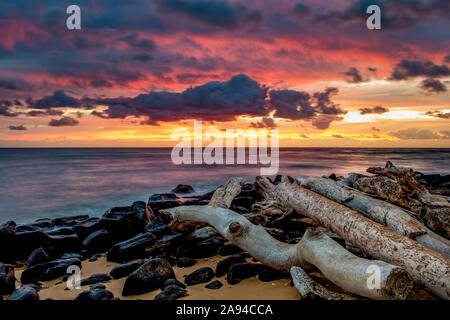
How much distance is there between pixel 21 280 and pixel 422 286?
4.49 m

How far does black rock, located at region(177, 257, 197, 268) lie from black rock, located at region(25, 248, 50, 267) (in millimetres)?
2198

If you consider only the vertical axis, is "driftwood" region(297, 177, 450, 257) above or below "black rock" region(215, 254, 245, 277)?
above

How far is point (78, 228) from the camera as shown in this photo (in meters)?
6.01

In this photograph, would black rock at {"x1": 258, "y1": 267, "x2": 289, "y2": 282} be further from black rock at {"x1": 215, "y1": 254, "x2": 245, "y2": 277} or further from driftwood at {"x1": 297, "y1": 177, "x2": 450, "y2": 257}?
driftwood at {"x1": 297, "y1": 177, "x2": 450, "y2": 257}

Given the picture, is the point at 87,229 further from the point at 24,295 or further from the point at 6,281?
the point at 24,295

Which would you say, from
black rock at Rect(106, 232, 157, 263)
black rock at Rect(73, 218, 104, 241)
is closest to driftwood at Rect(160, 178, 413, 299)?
black rock at Rect(106, 232, 157, 263)

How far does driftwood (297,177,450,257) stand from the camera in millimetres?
3125

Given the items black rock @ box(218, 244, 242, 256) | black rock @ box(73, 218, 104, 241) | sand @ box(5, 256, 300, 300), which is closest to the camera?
sand @ box(5, 256, 300, 300)

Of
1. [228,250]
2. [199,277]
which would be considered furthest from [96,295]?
[228,250]

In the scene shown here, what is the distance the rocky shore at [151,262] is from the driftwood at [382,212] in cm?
36
